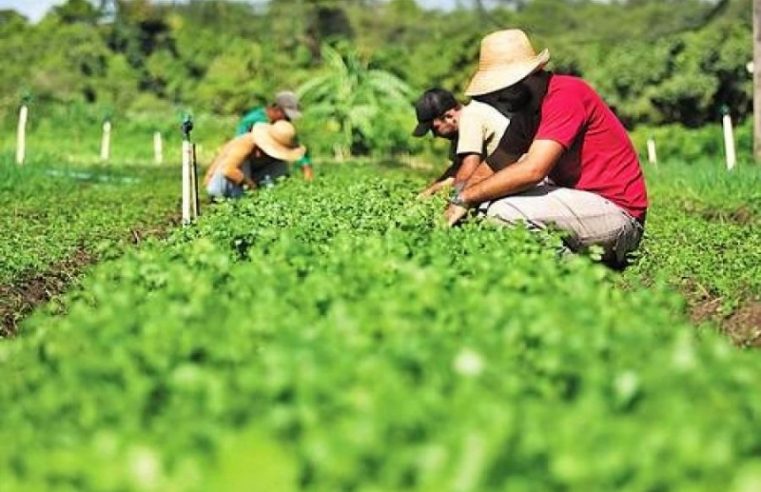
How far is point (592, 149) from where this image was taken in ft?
25.2

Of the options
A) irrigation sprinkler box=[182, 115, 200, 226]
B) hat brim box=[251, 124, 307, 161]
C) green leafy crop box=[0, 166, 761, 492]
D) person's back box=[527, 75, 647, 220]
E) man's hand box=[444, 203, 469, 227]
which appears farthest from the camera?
hat brim box=[251, 124, 307, 161]

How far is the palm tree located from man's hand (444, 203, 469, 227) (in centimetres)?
2207

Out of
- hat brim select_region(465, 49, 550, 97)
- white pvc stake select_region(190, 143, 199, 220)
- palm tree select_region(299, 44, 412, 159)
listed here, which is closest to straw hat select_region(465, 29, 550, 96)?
hat brim select_region(465, 49, 550, 97)

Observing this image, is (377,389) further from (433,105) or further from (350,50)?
(350,50)

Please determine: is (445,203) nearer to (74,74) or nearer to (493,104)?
(493,104)

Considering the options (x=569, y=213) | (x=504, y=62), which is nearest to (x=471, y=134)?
(x=504, y=62)

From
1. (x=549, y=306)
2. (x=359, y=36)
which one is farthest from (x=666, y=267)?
(x=359, y=36)

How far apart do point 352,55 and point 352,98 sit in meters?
1.11

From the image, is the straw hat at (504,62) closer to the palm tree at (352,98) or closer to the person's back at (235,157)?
the person's back at (235,157)

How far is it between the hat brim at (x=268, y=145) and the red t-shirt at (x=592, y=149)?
5.33 metres

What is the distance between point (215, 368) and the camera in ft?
11.3

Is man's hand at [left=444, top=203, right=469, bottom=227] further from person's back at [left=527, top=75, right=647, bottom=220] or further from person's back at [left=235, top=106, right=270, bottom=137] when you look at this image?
person's back at [left=235, top=106, right=270, bottom=137]

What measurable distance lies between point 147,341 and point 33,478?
2.30 feet

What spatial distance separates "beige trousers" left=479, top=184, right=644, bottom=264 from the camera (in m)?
7.46
